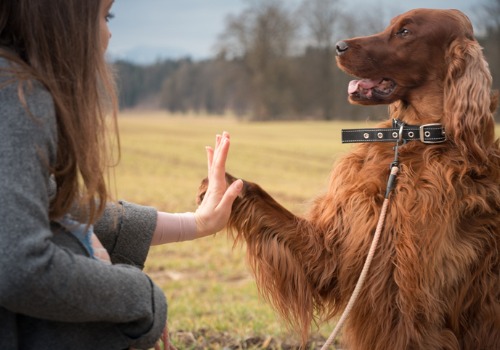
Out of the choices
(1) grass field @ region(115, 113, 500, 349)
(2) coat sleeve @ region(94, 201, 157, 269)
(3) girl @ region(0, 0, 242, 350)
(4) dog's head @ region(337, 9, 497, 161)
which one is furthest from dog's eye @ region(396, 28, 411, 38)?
(3) girl @ region(0, 0, 242, 350)

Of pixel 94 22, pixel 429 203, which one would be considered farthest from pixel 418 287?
pixel 94 22

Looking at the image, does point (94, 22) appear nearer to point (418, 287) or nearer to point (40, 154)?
point (40, 154)

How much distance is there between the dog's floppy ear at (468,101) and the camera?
252 cm

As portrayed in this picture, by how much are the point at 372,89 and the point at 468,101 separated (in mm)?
492

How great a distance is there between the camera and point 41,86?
1.45m

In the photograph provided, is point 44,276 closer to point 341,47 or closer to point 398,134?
point 398,134

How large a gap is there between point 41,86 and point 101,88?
0.69 feet

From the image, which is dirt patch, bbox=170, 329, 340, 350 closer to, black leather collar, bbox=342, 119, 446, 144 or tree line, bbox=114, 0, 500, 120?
black leather collar, bbox=342, 119, 446, 144

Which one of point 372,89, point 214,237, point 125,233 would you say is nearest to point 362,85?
point 372,89

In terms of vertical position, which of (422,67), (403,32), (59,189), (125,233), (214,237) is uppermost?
(403,32)

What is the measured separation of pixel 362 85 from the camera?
9.53 ft

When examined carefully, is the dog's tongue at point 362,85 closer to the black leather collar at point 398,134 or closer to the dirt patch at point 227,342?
the black leather collar at point 398,134

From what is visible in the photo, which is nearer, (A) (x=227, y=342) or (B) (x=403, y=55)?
(B) (x=403, y=55)

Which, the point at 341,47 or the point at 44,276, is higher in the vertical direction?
the point at 341,47
